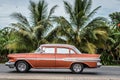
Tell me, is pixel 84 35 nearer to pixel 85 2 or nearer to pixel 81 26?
pixel 81 26

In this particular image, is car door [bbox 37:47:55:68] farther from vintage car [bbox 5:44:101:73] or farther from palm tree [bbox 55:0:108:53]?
palm tree [bbox 55:0:108:53]

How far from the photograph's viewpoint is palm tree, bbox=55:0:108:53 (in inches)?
1350

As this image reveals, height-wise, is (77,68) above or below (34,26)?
below

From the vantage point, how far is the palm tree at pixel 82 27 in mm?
34281

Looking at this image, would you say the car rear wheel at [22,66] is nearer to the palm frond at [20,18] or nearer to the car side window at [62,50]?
the car side window at [62,50]

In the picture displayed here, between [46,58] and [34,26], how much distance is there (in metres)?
16.4

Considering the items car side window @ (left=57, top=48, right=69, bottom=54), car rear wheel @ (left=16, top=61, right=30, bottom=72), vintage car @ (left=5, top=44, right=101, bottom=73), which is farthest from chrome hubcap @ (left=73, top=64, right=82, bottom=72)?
car rear wheel @ (left=16, top=61, right=30, bottom=72)

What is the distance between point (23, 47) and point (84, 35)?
6049mm

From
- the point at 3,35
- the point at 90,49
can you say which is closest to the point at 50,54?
the point at 90,49

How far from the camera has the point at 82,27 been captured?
34938 millimetres

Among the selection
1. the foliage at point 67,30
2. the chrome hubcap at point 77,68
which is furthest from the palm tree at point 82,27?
the chrome hubcap at point 77,68

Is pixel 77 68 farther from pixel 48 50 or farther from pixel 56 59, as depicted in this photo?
pixel 48 50

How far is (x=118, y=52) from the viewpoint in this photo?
118ft

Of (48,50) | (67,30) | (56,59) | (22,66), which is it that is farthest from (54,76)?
(67,30)
